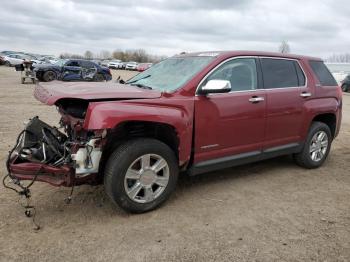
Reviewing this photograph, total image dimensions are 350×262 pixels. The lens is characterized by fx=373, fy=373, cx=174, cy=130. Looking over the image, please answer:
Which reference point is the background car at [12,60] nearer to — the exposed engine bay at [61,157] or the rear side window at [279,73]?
the rear side window at [279,73]

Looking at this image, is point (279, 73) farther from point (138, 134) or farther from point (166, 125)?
point (138, 134)

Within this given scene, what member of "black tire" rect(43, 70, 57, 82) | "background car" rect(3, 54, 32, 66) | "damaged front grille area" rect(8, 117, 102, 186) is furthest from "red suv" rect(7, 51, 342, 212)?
"background car" rect(3, 54, 32, 66)

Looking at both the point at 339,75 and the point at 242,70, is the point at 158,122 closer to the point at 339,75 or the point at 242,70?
the point at 242,70

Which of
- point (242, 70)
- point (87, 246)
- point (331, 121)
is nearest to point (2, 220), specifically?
point (87, 246)

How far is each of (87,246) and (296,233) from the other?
2.05 m

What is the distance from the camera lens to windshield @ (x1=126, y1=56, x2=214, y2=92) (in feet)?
14.8

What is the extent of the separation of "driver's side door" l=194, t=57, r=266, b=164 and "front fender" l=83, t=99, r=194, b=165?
0.15 m

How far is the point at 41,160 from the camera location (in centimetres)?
387

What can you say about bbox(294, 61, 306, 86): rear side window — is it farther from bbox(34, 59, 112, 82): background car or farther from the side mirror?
bbox(34, 59, 112, 82): background car

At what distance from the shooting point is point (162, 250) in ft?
11.1

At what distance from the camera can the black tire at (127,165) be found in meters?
3.78

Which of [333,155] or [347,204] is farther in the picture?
[333,155]

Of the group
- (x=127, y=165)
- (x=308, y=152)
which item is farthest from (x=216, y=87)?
(x=308, y=152)

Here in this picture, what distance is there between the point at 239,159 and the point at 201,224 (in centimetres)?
131
